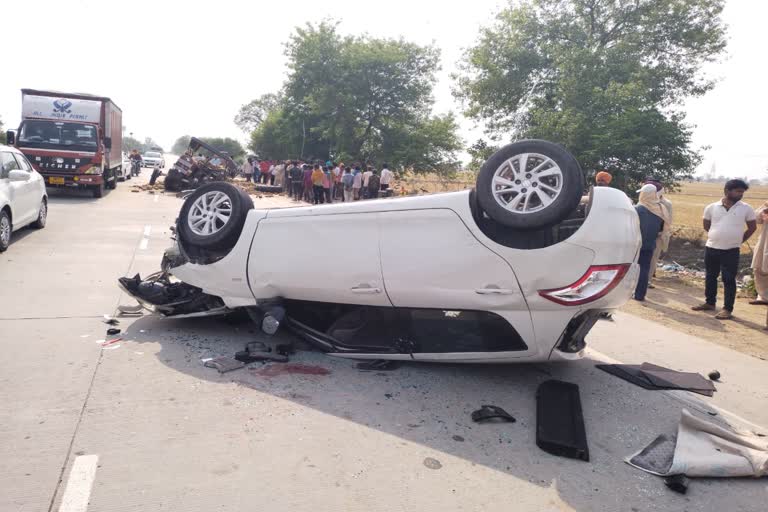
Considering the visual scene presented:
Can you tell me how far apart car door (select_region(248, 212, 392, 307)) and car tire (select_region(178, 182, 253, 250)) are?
10.8 inches

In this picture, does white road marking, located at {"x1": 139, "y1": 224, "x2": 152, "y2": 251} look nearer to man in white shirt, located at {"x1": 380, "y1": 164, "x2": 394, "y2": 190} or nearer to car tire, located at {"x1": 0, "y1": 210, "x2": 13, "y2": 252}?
car tire, located at {"x1": 0, "y1": 210, "x2": 13, "y2": 252}

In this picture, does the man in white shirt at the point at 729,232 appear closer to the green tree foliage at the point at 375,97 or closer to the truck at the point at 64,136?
the truck at the point at 64,136

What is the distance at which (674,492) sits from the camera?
119 inches

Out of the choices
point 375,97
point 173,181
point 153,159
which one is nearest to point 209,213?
point 173,181

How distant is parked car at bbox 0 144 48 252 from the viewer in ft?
28.2

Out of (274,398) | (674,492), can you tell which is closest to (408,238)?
(274,398)

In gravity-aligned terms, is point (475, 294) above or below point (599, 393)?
above

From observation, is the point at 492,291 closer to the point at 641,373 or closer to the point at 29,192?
the point at 641,373

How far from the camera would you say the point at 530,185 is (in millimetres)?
3820

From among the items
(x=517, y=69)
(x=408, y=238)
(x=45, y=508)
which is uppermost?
(x=517, y=69)

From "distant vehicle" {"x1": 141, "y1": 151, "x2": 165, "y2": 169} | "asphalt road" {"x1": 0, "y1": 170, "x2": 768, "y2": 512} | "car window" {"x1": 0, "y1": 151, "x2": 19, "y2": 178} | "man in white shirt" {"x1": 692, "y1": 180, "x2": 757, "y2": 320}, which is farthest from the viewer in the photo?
"distant vehicle" {"x1": 141, "y1": 151, "x2": 165, "y2": 169}

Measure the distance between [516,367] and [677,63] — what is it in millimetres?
16896

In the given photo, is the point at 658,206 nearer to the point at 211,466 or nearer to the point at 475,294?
the point at 475,294

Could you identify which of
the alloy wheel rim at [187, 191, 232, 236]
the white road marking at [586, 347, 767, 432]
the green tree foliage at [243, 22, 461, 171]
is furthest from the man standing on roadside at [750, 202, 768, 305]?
the green tree foliage at [243, 22, 461, 171]
